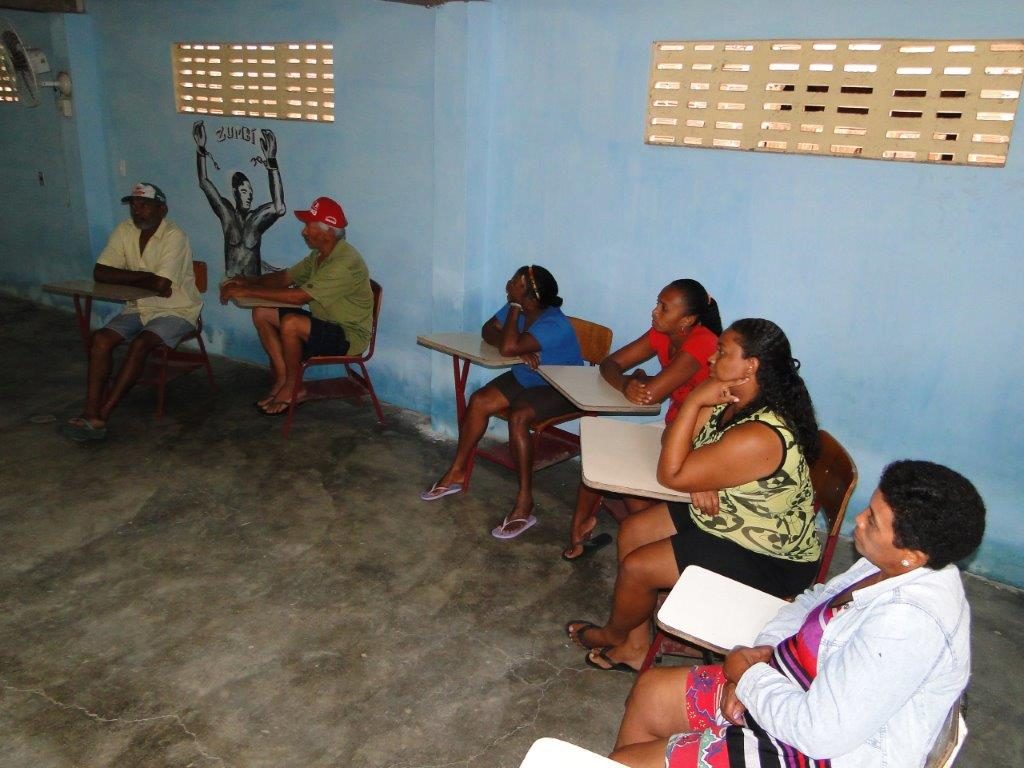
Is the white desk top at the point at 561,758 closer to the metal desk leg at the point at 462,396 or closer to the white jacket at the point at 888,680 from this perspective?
the white jacket at the point at 888,680

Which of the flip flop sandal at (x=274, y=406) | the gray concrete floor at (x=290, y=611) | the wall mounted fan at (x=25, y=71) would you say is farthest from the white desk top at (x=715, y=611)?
the wall mounted fan at (x=25, y=71)

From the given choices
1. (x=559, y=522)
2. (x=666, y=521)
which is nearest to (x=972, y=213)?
(x=666, y=521)

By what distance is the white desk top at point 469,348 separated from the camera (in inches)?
140

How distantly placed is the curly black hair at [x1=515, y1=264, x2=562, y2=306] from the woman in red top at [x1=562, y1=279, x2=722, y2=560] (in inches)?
20.5

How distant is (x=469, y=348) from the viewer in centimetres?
375

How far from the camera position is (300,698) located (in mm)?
2490

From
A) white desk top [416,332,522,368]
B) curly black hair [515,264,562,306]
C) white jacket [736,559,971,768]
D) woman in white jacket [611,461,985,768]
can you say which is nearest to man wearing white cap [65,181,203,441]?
white desk top [416,332,522,368]

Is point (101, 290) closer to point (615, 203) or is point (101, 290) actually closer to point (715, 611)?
point (615, 203)

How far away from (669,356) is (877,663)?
213 cm

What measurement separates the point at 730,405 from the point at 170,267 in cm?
365

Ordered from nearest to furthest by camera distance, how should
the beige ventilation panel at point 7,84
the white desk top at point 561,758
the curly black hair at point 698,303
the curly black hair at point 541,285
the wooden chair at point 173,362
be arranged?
the white desk top at point 561,758 < the curly black hair at point 698,303 < the curly black hair at point 541,285 < the wooden chair at point 173,362 < the beige ventilation panel at point 7,84

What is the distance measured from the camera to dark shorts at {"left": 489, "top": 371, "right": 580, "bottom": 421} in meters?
3.61

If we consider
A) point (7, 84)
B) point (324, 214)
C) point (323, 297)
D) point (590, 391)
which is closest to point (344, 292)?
point (323, 297)

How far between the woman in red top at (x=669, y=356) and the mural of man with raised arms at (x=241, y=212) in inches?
121
